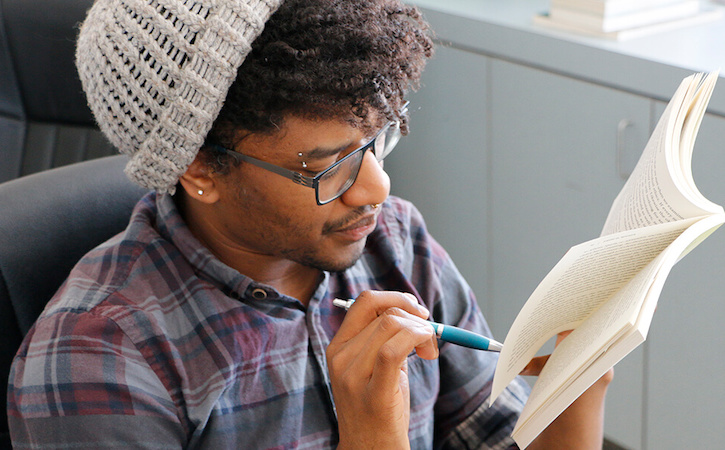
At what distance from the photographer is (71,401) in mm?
882

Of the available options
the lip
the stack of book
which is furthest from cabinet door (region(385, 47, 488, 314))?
the lip

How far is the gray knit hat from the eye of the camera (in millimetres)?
871

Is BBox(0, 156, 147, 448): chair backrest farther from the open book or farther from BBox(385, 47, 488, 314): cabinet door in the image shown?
BBox(385, 47, 488, 314): cabinet door

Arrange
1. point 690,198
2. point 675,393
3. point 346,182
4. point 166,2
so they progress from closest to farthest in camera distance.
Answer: point 690,198
point 166,2
point 346,182
point 675,393

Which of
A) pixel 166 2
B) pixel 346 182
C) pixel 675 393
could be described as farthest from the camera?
pixel 675 393

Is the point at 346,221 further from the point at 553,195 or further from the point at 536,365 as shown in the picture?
the point at 553,195

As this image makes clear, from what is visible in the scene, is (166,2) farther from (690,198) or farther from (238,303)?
(690,198)

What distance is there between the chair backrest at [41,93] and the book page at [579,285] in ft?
4.42

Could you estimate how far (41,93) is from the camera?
1.90 metres

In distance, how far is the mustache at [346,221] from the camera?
1.01 m

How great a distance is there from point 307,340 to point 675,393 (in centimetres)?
→ 107

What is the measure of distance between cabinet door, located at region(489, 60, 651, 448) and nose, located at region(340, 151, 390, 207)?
0.89 metres

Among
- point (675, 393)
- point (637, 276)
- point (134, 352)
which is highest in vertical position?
point (637, 276)

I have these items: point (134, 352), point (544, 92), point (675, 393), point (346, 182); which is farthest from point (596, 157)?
point (134, 352)
